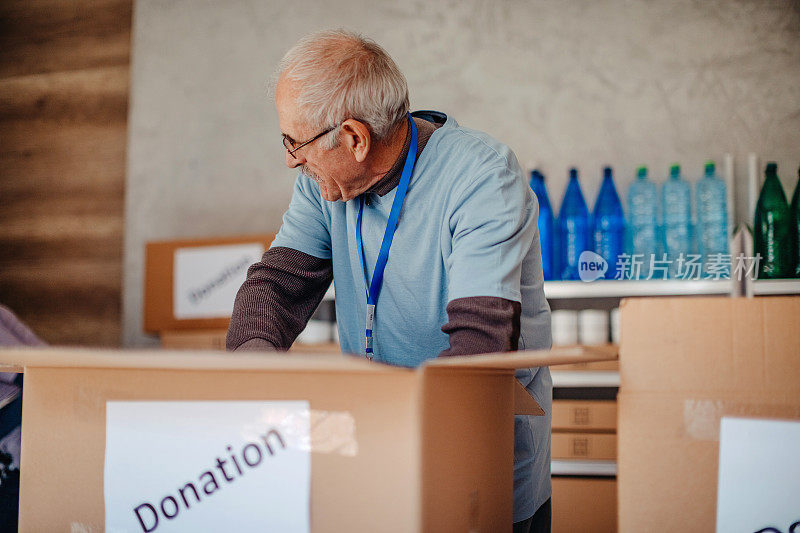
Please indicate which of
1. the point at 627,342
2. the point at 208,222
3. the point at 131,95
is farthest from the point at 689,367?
the point at 131,95

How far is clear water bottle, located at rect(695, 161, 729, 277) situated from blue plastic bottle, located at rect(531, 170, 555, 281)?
0.46m

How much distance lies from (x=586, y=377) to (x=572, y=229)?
511 mm

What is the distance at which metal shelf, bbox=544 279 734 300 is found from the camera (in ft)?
6.86

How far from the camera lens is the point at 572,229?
2383 mm

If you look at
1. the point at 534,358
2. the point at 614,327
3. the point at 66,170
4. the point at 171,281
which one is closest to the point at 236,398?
the point at 534,358

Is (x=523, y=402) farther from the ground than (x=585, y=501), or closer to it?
farther from the ground

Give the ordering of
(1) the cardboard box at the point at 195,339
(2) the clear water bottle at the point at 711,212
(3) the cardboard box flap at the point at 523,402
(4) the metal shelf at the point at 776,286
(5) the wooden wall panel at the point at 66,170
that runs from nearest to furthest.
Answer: (3) the cardboard box flap at the point at 523,402
(4) the metal shelf at the point at 776,286
(2) the clear water bottle at the point at 711,212
(1) the cardboard box at the point at 195,339
(5) the wooden wall panel at the point at 66,170

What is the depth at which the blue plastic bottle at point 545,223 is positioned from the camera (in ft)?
7.64

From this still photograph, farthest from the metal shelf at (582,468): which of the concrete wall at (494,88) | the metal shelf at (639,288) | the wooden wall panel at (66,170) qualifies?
the wooden wall panel at (66,170)

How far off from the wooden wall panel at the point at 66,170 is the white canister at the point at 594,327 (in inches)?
75.2

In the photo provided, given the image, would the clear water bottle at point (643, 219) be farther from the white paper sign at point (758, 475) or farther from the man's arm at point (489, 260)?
the white paper sign at point (758, 475)

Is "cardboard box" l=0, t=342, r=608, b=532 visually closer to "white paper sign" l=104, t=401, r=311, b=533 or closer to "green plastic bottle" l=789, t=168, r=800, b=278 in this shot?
"white paper sign" l=104, t=401, r=311, b=533

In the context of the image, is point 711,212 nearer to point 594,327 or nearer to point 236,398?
point 594,327

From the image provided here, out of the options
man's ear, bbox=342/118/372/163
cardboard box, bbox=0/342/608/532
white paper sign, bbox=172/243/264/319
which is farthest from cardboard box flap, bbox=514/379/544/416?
white paper sign, bbox=172/243/264/319
